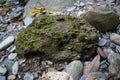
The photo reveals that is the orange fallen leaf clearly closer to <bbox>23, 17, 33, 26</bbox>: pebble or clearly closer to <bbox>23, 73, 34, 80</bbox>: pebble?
<bbox>23, 73, 34, 80</bbox>: pebble

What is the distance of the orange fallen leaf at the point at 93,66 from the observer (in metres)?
2.33

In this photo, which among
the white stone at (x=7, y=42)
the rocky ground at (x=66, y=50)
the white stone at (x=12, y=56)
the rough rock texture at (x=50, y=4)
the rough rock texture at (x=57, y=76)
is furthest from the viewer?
the rough rock texture at (x=50, y=4)

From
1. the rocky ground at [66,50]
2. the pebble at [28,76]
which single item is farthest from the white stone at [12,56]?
the pebble at [28,76]

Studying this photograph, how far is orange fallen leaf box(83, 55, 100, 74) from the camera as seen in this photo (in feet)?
7.64

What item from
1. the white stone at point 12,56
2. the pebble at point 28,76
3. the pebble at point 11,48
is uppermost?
the pebble at point 11,48

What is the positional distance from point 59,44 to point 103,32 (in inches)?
21.9

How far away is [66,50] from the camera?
2.43 m

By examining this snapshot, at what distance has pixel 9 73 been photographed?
8.32 feet

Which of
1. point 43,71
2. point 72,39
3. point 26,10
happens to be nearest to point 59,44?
point 72,39

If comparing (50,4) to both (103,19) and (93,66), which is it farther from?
(93,66)

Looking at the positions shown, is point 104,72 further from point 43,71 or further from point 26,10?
point 26,10

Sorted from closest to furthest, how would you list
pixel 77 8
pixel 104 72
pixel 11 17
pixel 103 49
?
pixel 104 72, pixel 103 49, pixel 77 8, pixel 11 17

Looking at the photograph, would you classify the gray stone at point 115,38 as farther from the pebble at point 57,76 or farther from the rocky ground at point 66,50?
the pebble at point 57,76

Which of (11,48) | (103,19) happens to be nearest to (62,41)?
(103,19)
